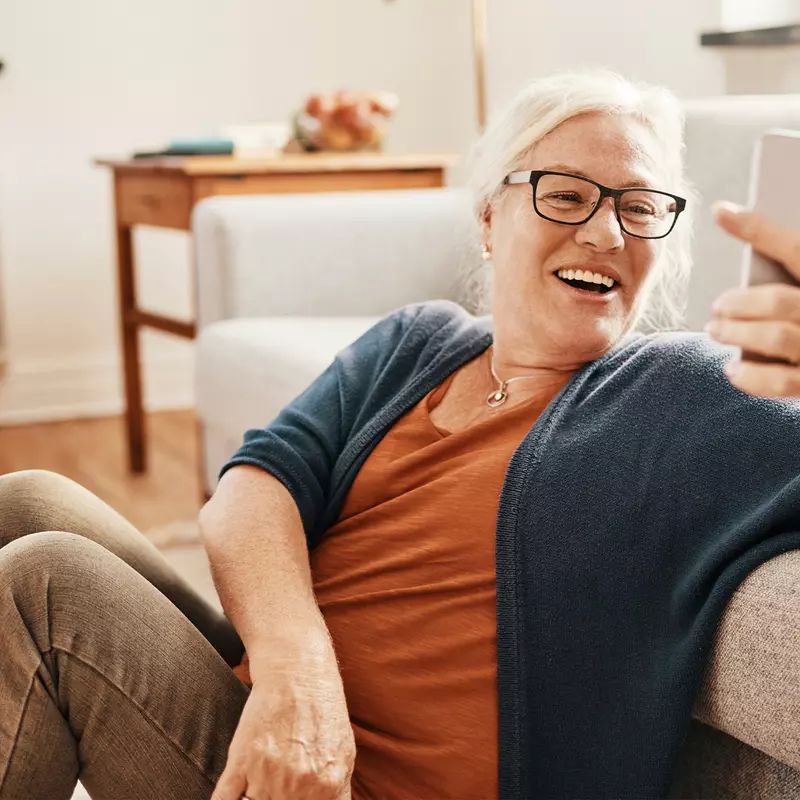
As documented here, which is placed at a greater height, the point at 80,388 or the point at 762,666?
the point at 762,666

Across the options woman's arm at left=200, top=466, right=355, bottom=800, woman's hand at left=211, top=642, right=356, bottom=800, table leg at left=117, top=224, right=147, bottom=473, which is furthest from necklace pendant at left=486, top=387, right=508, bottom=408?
table leg at left=117, top=224, right=147, bottom=473

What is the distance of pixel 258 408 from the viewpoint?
1943 millimetres

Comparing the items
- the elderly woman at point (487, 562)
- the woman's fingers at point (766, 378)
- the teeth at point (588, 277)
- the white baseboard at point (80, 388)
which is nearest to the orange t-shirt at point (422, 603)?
the elderly woman at point (487, 562)

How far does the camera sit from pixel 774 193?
69cm

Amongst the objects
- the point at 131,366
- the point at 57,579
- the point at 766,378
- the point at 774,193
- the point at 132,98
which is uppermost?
the point at 132,98

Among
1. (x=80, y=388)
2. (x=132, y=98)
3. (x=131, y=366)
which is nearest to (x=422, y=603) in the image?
(x=131, y=366)

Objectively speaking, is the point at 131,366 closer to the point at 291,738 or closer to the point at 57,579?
the point at 57,579

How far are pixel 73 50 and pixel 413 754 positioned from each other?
314 centimetres

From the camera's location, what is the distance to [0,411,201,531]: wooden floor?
8.93 ft

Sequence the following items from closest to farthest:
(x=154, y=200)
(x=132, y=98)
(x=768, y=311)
Answer: (x=768, y=311) < (x=154, y=200) < (x=132, y=98)

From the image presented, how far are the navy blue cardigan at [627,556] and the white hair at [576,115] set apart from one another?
0.21 m

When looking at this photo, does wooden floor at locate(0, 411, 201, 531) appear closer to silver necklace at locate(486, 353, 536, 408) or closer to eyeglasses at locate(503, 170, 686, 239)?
silver necklace at locate(486, 353, 536, 408)

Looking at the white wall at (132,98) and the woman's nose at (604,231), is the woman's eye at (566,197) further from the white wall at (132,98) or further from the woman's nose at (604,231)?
the white wall at (132,98)

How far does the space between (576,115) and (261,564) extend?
0.52 m
